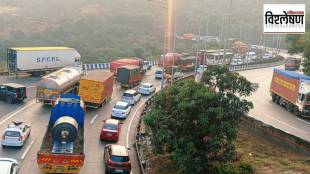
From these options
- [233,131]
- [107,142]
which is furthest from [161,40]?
[233,131]

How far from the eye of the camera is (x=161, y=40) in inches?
4525

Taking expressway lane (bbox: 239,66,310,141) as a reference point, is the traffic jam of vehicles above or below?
above

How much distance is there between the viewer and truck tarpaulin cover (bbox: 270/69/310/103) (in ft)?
150

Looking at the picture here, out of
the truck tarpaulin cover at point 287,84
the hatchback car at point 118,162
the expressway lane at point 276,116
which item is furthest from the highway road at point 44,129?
the truck tarpaulin cover at point 287,84

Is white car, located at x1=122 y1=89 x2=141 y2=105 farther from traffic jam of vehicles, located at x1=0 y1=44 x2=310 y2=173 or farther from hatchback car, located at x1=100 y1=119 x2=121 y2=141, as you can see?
hatchback car, located at x1=100 y1=119 x2=121 y2=141

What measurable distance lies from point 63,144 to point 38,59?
1249 inches

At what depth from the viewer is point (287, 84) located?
47.9 meters

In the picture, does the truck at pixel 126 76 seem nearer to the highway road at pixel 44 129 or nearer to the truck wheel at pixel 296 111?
the highway road at pixel 44 129

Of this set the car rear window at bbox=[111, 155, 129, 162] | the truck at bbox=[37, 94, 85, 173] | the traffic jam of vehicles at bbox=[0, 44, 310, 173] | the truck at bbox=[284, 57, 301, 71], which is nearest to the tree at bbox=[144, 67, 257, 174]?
the car rear window at bbox=[111, 155, 129, 162]

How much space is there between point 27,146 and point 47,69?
89.1 feet

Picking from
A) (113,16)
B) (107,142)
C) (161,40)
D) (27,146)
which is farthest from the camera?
(113,16)

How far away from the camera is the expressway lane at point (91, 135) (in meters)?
27.1

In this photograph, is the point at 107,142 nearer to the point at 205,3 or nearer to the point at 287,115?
the point at 287,115

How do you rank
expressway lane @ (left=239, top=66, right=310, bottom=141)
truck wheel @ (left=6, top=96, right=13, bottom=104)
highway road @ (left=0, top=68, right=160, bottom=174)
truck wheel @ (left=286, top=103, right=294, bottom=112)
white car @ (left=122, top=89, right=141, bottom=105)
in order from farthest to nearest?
truck wheel @ (left=286, top=103, right=294, bottom=112), white car @ (left=122, top=89, right=141, bottom=105), truck wheel @ (left=6, top=96, right=13, bottom=104), expressway lane @ (left=239, top=66, right=310, bottom=141), highway road @ (left=0, top=68, right=160, bottom=174)
